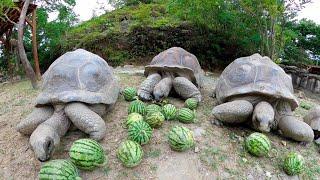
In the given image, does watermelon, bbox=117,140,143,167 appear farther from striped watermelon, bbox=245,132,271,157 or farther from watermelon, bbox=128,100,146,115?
striped watermelon, bbox=245,132,271,157

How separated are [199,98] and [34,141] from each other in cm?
280

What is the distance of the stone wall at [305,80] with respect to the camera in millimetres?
10281

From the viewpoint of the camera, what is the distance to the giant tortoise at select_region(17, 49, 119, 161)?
12.8 feet

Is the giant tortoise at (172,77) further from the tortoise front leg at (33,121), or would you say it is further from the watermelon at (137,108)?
the tortoise front leg at (33,121)

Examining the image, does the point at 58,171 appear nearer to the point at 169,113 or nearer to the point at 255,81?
the point at 169,113

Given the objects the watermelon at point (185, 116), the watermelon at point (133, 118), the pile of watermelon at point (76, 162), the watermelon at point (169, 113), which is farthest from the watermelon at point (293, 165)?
the pile of watermelon at point (76, 162)

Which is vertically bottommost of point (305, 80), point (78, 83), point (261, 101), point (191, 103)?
point (305, 80)

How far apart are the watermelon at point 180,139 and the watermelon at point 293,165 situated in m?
1.16

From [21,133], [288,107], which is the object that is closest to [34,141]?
[21,133]

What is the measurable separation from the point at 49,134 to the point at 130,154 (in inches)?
37.1

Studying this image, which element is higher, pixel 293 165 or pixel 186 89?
pixel 186 89

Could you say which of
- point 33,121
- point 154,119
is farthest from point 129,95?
point 33,121

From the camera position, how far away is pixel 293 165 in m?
4.00

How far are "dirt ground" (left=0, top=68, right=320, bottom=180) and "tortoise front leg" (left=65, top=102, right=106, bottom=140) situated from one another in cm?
19
